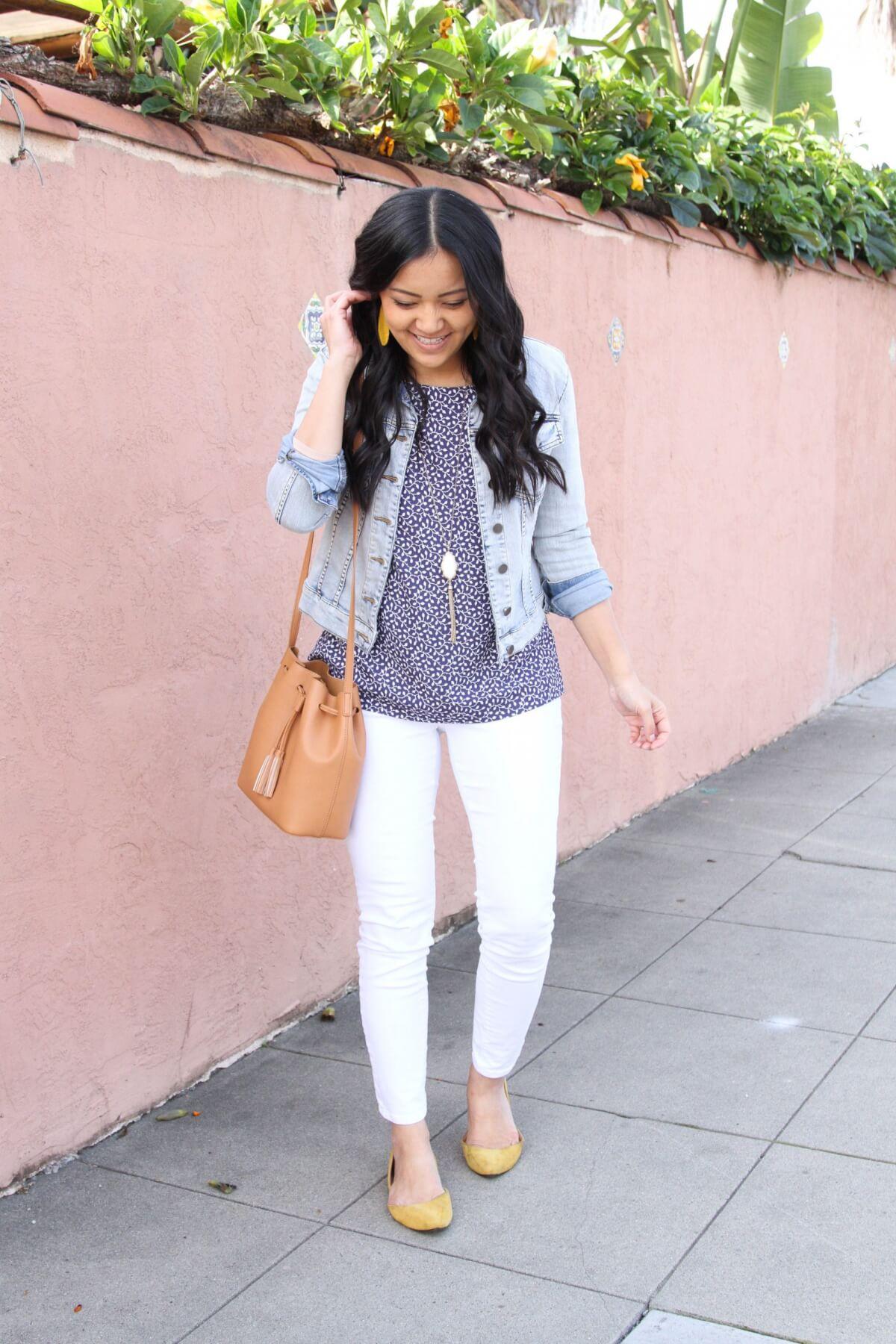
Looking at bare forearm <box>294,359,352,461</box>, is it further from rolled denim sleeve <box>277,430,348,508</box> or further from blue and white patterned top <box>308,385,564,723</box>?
blue and white patterned top <box>308,385,564,723</box>

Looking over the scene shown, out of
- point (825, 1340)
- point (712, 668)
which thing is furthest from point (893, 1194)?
point (712, 668)

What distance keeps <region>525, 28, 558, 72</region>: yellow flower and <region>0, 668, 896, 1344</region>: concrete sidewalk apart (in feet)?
8.76

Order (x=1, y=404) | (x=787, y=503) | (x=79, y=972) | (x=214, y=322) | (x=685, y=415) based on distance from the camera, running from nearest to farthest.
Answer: (x=1, y=404) < (x=79, y=972) < (x=214, y=322) < (x=685, y=415) < (x=787, y=503)

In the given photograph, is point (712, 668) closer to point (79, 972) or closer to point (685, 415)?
point (685, 415)

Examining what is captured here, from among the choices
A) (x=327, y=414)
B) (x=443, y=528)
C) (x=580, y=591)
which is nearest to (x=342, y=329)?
(x=327, y=414)

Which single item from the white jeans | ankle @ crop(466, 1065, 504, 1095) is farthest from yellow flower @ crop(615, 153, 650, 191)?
ankle @ crop(466, 1065, 504, 1095)

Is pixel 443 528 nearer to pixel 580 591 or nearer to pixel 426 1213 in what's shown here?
pixel 580 591

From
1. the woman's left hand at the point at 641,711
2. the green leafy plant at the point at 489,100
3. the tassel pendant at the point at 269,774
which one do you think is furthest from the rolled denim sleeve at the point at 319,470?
the green leafy plant at the point at 489,100

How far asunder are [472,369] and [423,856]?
3.14 ft

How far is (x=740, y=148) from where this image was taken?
6516 mm

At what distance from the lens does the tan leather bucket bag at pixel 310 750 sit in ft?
9.04

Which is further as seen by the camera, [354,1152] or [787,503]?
[787,503]

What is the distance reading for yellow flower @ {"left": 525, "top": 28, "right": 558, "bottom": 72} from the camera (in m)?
4.38

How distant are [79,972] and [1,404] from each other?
123 cm
